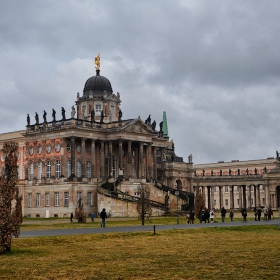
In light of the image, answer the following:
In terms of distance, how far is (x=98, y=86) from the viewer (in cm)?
10375

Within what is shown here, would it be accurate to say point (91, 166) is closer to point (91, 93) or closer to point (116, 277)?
point (91, 93)

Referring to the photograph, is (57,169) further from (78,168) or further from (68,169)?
(78,168)

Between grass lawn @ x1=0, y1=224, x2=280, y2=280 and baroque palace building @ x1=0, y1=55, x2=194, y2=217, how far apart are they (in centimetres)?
4556

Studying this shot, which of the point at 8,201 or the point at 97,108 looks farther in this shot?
the point at 97,108

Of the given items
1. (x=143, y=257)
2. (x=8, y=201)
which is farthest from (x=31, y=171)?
(x=143, y=257)

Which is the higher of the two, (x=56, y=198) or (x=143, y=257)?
(x=56, y=198)

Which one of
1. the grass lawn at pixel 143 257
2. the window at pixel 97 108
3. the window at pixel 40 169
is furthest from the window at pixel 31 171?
the grass lawn at pixel 143 257

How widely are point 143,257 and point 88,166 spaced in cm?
6555

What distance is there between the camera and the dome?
104 m

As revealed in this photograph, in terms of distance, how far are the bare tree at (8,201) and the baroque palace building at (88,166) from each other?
50.9m

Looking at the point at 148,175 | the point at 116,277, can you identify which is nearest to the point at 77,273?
the point at 116,277

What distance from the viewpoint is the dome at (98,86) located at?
104 metres

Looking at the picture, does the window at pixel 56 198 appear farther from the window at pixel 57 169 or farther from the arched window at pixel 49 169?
the arched window at pixel 49 169

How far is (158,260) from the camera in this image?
25625 millimetres
